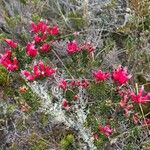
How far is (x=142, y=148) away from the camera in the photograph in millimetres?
3270

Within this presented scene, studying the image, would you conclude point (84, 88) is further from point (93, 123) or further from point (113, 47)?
point (113, 47)

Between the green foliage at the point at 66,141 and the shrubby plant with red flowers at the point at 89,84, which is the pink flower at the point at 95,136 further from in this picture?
the green foliage at the point at 66,141

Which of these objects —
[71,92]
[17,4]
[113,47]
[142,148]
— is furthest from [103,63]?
[17,4]

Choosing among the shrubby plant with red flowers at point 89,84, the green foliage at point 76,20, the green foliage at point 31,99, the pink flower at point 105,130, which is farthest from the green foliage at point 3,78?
the pink flower at point 105,130

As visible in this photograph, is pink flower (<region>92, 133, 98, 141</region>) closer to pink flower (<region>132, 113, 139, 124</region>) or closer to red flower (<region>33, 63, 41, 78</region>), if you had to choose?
pink flower (<region>132, 113, 139, 124</region>)

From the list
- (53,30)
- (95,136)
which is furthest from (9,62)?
(95,136)

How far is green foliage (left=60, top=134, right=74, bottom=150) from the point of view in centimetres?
324

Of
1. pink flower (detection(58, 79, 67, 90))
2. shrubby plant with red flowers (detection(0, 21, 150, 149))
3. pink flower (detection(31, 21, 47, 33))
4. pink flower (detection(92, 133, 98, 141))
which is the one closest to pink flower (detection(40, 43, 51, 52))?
shrubby plant with red flowers (detection(0, 21, 150, 149))

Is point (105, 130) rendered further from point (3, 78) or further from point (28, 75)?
point (3, 78)

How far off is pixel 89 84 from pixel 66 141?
498mm

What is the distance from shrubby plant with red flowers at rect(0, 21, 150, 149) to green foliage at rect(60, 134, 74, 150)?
17 centimetres

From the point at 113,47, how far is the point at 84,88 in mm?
805

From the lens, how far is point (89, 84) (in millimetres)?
3465

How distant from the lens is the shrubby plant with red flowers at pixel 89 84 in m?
3.21
